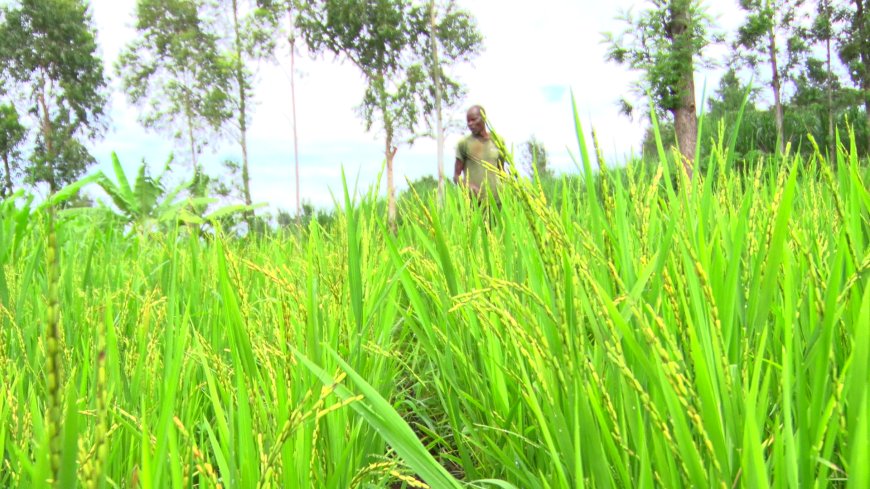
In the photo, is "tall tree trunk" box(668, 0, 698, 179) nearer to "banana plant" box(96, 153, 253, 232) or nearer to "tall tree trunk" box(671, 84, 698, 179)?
"tall tree trunk" box(671, 84, 698, 179)

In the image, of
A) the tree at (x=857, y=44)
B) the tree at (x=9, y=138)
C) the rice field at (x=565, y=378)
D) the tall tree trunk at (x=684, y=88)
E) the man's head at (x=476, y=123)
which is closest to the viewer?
the rice field at (x=565, y=378)

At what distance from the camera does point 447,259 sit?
1036mm

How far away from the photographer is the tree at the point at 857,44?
19.0 metres

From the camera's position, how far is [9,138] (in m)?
28.9

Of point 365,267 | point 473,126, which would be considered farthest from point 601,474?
point 473,126

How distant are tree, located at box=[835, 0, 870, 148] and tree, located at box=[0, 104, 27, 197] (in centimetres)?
3521

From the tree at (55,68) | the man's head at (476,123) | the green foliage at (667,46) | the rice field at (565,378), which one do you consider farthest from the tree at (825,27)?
the tree at (55,68)

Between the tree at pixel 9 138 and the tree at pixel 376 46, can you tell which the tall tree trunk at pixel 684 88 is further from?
the tree at pixel 9 138

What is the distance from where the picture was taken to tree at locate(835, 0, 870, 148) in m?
19.0

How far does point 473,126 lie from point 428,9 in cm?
1843

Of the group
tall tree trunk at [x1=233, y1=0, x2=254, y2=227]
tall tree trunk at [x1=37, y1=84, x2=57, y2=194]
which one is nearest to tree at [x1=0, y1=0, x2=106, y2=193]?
tall tree trunk at [x1=37, y1=84, x2=57, y2=194]

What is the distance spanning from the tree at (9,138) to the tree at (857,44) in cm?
3521

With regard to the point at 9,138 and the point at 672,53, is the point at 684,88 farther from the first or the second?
the point at 9,138

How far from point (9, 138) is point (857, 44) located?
120ft
